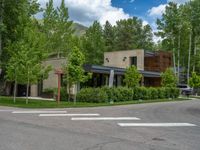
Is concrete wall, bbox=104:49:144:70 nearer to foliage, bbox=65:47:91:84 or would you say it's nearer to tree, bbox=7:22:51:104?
foliage, bbox=65:47:91:84

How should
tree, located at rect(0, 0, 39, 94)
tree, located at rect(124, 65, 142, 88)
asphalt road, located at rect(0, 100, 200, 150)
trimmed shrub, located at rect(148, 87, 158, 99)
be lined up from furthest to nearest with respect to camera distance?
trimmed shrub, located at rect(148, 87, 158, 99) < tree, located at rect(0, 0, 39, 94) < tree, located at rect(124, 65, 142, 88) < asphalt road, located at rect(0, 100, 200, 150)

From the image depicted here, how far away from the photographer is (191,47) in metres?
67.9

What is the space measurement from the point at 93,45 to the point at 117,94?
33.5 meters

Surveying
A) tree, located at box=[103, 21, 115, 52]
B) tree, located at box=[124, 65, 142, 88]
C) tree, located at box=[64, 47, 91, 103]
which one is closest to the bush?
tree, located at box=[64, 47, 91, 103]

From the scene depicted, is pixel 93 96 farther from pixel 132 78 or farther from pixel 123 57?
pixel 123 57

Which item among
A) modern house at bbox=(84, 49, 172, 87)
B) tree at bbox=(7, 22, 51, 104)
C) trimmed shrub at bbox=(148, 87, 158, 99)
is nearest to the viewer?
tree at bbox=(7, 22, 51, 104)

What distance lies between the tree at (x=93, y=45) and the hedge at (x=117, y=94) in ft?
84.5

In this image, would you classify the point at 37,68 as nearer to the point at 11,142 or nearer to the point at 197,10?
the point at 11,142

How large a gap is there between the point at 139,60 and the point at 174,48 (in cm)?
1263

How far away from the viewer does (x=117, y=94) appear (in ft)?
103

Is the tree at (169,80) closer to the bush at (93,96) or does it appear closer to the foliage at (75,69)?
the bush at (93,96)

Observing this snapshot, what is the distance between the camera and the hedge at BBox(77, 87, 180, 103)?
2939cm

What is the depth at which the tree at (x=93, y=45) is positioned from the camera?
209ft

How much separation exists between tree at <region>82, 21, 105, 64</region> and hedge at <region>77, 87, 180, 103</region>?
25.8 metres
